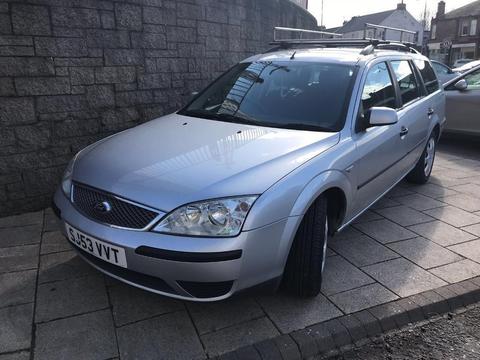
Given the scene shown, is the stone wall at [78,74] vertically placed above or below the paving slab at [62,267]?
above

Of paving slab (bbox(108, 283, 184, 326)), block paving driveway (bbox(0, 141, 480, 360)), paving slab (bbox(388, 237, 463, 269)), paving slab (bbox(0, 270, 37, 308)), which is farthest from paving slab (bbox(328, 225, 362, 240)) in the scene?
paving slab (bbox(0, 270, 37, 308))

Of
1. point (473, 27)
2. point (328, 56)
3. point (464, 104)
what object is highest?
point (473, 27)

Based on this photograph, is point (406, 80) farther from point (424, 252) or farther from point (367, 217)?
point (424, 252)

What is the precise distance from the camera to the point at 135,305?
275 cm

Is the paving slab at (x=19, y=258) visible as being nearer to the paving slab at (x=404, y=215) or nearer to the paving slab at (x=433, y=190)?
the paving slab at (x=404, y=215)

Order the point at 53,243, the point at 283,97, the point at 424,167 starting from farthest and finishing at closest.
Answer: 1. the point at 424,167
2. the point at 53,243
3. the point at 283,97

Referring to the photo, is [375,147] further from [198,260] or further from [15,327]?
[15,327]

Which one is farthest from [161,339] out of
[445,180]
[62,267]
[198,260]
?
[445,180]

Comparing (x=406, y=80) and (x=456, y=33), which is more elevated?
(x=456, y=33)

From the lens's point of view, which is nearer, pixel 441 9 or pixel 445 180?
pixel 445 180

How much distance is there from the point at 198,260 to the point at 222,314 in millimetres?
668

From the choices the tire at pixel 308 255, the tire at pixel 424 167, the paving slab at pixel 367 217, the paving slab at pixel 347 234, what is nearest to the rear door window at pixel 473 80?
the tire at pixel 424 167

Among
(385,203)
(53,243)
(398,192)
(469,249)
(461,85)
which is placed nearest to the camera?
(53,243)

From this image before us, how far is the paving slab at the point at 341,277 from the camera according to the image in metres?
3.03
